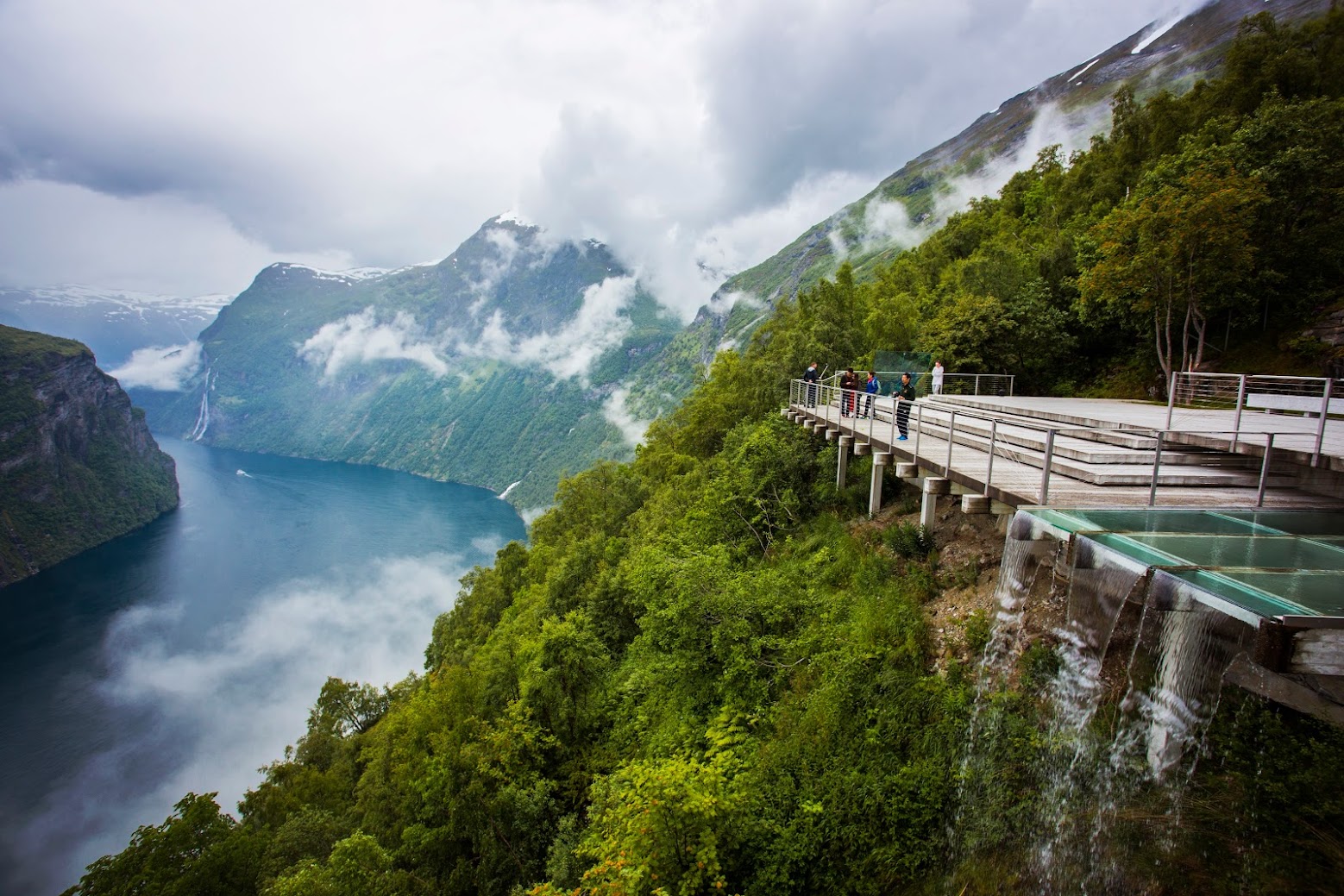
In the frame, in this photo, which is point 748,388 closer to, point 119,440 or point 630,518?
point 630,518

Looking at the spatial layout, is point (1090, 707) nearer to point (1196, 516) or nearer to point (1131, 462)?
point (1196, 516)

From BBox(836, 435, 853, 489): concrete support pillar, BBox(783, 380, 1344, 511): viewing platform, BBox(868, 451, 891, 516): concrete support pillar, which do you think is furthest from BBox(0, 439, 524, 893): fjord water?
BBox(783, 380, 1344, 511): viewing platform

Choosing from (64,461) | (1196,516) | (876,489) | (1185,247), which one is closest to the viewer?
(1196,516)

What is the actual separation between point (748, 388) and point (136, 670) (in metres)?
79.5

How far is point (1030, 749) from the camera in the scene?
7059 millimetres

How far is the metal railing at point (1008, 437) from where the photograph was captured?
7316mm

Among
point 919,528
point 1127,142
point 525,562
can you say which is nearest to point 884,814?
point 919,528

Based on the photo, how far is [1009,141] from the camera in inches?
6093

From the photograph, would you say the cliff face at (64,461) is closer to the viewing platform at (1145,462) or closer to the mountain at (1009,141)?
the mountain at (1009,141)

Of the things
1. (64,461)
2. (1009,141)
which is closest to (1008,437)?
(1009,141)

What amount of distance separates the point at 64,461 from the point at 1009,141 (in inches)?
10114

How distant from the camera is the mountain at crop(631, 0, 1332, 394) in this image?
115000 millimetres

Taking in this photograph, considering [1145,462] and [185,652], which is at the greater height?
[1145,462]

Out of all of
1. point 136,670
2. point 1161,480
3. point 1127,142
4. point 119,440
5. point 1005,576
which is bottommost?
point 136,670
